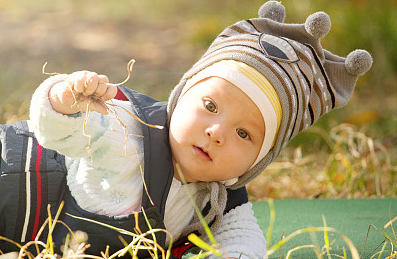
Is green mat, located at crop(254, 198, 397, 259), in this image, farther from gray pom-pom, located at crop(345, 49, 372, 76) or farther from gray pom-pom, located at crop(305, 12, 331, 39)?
gray pom-pom, located at crop(305, 12, 331, 39)

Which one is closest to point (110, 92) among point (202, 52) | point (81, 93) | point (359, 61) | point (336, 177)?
point (81, 93)

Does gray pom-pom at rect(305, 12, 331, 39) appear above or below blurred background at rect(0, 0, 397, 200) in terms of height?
above

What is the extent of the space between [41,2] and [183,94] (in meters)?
7.89

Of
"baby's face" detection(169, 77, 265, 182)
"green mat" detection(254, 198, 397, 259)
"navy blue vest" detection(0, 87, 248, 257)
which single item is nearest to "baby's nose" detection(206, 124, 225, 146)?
"baby's face" detection(169, 77, 265, 182)

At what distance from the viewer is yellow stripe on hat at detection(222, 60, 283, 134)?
190cm

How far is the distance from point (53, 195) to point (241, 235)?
0.60m

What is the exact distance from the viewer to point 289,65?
6.51 feet

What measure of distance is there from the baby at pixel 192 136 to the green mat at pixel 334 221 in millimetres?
245

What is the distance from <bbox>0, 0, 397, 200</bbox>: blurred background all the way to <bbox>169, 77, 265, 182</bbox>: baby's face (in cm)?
131

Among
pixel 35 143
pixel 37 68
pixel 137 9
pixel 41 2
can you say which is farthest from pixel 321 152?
pixel 41 2

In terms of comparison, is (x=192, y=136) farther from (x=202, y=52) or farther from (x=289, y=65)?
(x=202, y=52)

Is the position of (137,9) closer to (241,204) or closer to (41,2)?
(41,2)

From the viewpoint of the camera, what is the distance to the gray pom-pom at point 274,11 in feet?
7.26

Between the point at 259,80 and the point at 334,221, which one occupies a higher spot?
the point at 259,80
